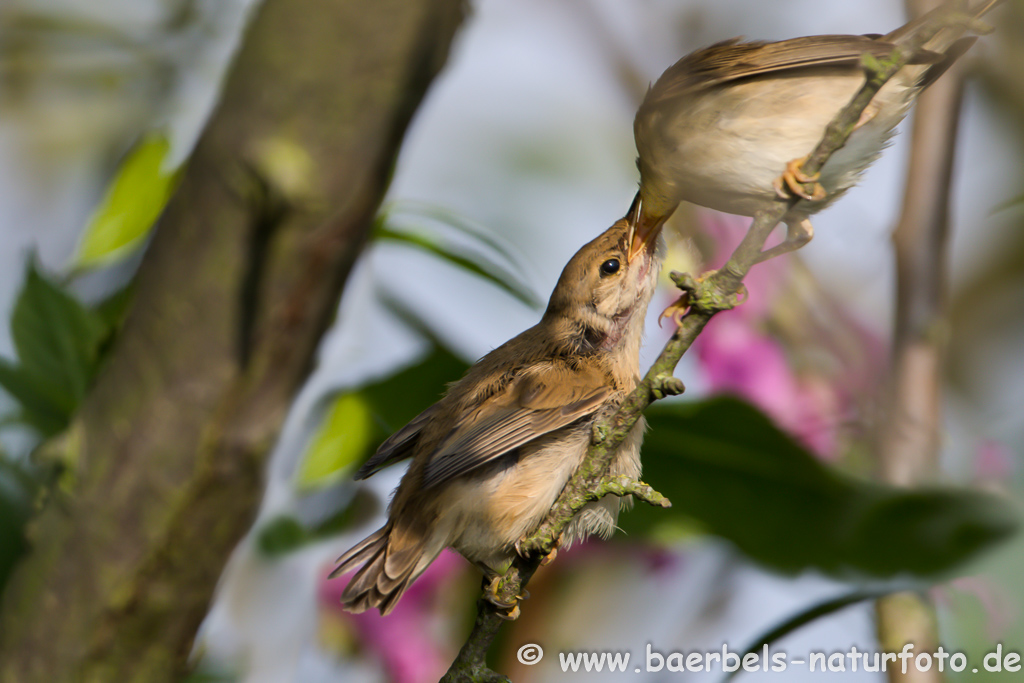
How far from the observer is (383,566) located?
43.0 inches

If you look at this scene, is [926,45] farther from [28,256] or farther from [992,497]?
[28,256]

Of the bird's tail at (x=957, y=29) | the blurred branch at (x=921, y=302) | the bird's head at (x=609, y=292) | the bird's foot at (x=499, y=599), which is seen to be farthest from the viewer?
the blurred branch at (x=921, y=302)

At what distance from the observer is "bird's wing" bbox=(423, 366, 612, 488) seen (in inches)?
43.1

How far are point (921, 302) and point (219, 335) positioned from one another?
1.34 metres

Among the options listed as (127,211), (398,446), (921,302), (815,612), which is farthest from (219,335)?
(921,302)

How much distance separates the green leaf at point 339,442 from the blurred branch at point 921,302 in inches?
42.7

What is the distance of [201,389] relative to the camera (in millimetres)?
1309

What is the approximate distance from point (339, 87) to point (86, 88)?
1.21 meters

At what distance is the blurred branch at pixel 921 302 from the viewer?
155 centimetres

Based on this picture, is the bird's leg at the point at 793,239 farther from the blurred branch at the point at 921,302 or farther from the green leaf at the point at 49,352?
the green leaf at the point at 49,352

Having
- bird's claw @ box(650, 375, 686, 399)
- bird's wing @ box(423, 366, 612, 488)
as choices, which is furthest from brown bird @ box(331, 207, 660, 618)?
bird's claw @ box(650, 375, 686, 399)

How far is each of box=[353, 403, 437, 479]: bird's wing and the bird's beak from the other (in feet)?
1.41

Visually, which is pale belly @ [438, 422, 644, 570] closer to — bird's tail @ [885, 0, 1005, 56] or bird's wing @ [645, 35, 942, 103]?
bird's wing @ [645, 35, 942, 103]

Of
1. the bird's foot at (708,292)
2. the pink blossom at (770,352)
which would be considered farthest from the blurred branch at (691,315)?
the pink blossom at (770,352)
